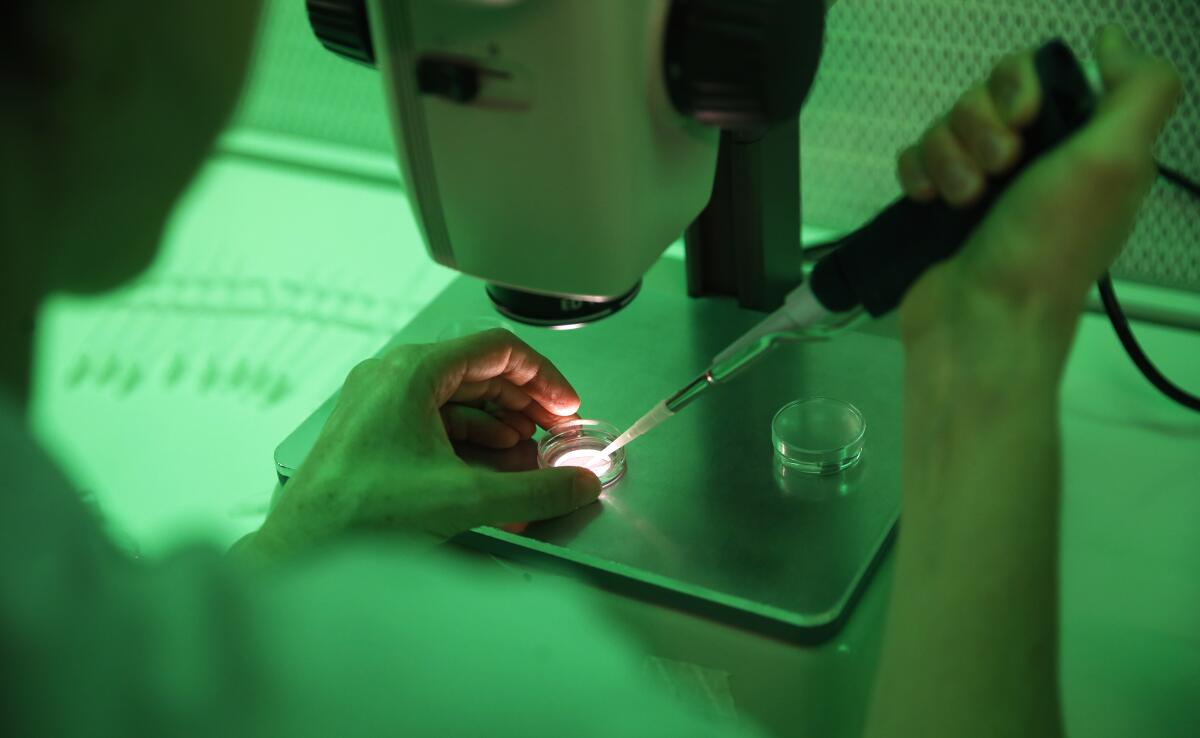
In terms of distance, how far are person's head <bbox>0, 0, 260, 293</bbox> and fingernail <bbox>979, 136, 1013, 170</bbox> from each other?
0.33 meters

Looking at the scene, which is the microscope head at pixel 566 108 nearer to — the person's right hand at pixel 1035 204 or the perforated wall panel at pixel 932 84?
the person's right hand at pixel 1035 204

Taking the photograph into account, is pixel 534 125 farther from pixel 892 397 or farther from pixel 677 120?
pixel 892 397

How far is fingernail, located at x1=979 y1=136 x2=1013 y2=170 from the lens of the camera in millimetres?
540

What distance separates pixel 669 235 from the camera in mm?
751

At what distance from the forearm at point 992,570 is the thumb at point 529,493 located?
32cm

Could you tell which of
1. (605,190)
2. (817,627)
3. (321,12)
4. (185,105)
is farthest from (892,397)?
(185,105)

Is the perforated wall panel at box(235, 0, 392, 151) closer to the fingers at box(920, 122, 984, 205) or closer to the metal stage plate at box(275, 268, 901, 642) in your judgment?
the metal stage plate at box(275, 268, 901, 642)

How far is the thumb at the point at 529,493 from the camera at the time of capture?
801 mm

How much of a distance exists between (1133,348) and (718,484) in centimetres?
40

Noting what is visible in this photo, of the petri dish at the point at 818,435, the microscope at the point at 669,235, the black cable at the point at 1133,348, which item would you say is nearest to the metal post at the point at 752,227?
the microscope at the point at 669,235

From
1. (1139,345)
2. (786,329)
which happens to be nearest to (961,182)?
(786,329)

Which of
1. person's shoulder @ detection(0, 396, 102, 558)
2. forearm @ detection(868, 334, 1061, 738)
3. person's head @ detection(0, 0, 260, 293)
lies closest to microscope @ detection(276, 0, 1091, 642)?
forearm @ detection(868, 334, 1061, 738)

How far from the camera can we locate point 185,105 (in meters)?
0.47

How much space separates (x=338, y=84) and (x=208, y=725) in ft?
3.85
